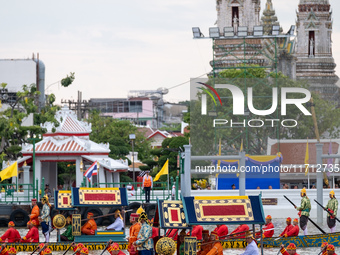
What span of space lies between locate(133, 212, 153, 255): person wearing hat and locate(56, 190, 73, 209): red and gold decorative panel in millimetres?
8868

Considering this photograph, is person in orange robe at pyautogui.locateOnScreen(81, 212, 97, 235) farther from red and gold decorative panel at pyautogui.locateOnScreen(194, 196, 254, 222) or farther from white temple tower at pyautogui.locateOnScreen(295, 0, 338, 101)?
white temple tower at pyautogui.locateOnScreen(295, 0, 338, 101)

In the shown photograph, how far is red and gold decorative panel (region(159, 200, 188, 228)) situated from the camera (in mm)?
19734

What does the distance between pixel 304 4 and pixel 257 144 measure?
37.9 metres

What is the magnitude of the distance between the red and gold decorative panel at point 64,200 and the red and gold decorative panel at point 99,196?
3.00 ft

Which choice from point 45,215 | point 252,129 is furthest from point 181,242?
point 252,129

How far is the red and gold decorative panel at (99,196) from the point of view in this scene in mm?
28422

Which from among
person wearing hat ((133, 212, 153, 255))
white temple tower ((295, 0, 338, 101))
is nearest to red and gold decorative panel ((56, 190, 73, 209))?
person wearing hat ((133, 212, 153, 255))

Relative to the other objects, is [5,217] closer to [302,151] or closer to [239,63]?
[302,151]

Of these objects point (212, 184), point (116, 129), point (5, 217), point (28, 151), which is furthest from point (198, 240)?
point (116, 129)

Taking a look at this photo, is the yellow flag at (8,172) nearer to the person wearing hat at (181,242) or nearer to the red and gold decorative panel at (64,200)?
the red and gold decorative panel at (64,200)

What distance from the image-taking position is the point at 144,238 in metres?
20.5

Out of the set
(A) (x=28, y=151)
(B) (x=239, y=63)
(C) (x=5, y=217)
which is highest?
(B) (x=239, y=63)

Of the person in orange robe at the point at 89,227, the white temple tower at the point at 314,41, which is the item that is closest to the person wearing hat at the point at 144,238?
the person in orange robe at the point at 89,227

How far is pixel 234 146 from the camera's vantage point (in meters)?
54.2
